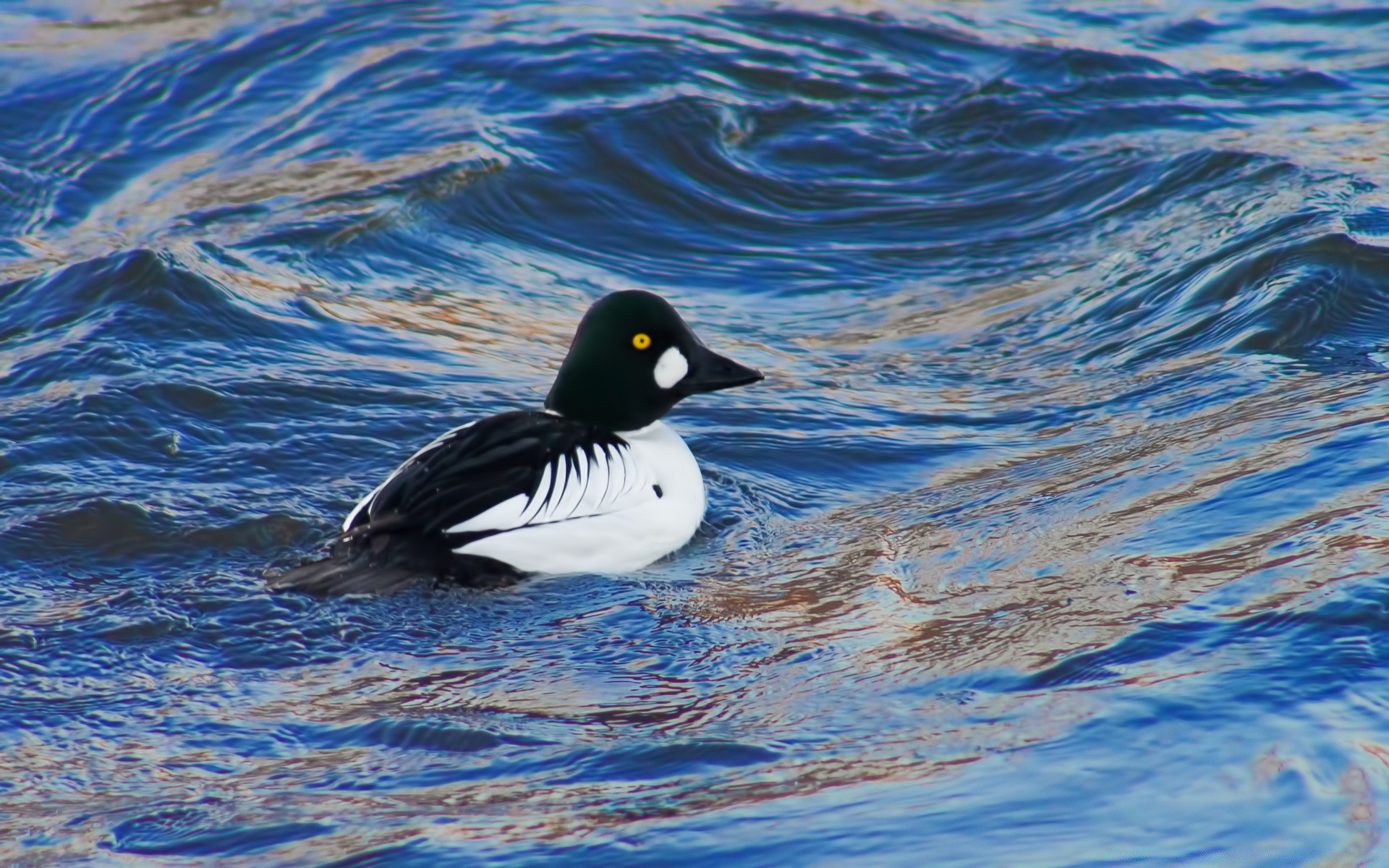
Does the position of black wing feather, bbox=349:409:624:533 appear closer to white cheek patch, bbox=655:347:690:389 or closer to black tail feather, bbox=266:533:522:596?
black tail feather, bbox=266:533:522:596

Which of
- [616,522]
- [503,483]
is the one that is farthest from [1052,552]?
[503,483]

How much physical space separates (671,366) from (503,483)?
0.92 metres

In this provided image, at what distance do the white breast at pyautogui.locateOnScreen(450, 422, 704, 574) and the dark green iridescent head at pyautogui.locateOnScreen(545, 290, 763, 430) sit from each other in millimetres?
172

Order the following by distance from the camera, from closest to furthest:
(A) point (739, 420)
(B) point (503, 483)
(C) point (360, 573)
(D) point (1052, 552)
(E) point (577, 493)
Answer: (C) point (360, 573) → (D) point (1052, 552) → (B) point (503, 483) → (E) point (577, 493) → (A) point (739, 420)

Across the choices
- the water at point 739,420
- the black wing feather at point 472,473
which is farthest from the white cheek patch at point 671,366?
the water at point 739,420

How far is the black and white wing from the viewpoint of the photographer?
5.72m

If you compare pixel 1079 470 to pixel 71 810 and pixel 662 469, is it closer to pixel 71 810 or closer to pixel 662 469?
pixel 662 469

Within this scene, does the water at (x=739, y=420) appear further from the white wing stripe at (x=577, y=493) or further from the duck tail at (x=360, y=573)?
the white wing stripe at (x=577, y=493)

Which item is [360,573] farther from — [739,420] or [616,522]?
[739,420]

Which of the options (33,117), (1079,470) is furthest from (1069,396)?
(33,117)

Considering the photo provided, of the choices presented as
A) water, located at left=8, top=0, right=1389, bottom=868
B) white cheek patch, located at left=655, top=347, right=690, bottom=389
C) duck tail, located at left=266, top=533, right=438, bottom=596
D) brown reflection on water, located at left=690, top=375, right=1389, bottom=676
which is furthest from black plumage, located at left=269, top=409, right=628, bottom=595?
brown reflection on water, located at left=690, top=375, right=1389, bottom=676

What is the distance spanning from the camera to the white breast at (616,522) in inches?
229

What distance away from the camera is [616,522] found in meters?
6.04

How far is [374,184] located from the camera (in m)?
9.84
